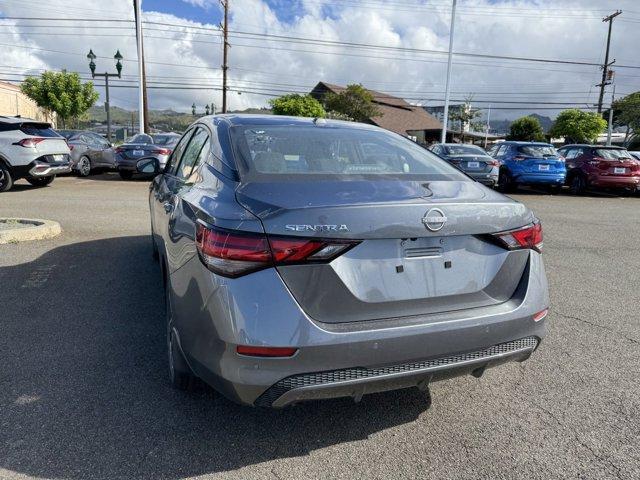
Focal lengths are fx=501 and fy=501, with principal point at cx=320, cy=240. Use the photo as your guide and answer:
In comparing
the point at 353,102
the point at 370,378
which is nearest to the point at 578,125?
the point at 353,102

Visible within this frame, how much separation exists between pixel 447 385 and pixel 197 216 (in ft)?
6.16

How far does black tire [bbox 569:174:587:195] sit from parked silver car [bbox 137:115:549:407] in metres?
14.2

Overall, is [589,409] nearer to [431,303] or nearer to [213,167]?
[431,303]

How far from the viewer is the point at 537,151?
14.5m

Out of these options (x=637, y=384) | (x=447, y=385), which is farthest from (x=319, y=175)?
(x=637, y=384)

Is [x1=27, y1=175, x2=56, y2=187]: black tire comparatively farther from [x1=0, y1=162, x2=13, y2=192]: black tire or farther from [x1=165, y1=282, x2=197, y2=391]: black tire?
[x1=165, y1=282, x2=197, y2=391]: black tire

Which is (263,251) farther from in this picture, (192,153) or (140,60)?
(140,60)

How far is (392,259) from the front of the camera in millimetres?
2174

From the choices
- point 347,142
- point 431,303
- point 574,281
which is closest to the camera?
point 431,303

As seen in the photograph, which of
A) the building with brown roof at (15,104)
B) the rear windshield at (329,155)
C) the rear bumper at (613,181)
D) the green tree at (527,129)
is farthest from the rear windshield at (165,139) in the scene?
the green tree at (527,129)

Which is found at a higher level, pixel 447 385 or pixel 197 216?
pixel 197 216

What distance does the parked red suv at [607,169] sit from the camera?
14484 mm

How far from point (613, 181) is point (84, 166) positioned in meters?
16.0

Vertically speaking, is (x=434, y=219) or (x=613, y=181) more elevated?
(x=434, y=219)
